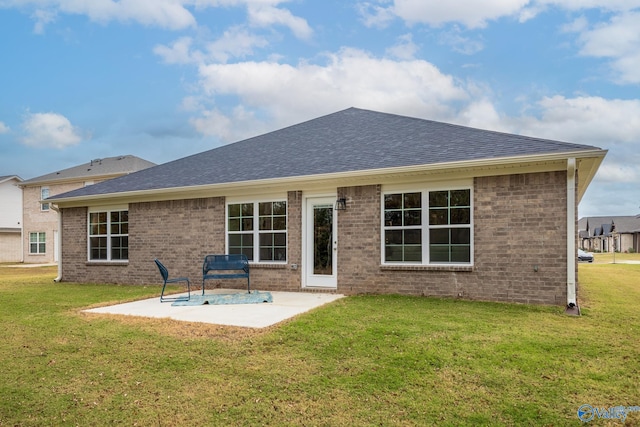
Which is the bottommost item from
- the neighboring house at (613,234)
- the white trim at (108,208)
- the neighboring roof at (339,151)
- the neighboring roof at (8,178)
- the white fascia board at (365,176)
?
the neighboring house at (613,234)

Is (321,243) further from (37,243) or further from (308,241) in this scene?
(37,243)

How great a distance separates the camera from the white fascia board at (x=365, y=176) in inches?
321

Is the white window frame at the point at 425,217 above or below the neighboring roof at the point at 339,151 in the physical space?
below

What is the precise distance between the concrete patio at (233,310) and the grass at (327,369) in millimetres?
469

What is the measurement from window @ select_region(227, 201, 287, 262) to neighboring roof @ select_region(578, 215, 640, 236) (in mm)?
56109

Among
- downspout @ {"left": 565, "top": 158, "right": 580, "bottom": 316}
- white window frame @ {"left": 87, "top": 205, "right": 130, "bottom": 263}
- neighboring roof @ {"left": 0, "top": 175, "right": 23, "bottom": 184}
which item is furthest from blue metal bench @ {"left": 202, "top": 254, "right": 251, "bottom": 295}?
neighboring roof @ {"left": 0, "top": 175, "right": 23, "bottom": 184}

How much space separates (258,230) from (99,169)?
24.6m

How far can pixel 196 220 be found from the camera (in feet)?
40.1

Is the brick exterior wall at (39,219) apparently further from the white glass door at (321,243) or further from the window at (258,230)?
the white glass door at (321,243)

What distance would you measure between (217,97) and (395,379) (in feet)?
62.1

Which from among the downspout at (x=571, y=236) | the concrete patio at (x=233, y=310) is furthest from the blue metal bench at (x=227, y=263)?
the downspout at (x=571, y=236)

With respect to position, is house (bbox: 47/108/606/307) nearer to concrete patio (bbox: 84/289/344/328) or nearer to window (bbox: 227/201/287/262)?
Answer: window (bbox: 227/201/287/262)

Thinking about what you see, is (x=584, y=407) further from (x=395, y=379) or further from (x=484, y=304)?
(x=484, y=304)

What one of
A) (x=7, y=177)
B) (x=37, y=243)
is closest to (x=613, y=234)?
(x=37, y=243)
